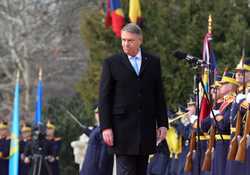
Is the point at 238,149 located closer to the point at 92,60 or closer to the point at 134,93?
the point at 134,93

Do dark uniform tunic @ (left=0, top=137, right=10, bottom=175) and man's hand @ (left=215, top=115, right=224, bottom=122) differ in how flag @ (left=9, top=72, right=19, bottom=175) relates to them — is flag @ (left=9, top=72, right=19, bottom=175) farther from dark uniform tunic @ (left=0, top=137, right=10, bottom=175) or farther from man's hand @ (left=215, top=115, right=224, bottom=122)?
man's hand @ (left=215, top=115, right=224, bottom=122)

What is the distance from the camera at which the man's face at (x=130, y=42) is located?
28.8 ft

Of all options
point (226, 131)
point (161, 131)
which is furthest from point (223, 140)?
point (161, 131)

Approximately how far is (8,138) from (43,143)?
1234mm

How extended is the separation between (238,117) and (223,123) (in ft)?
3.21

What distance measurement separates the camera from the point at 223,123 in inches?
456

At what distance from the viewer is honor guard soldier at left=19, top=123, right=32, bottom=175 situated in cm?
2223

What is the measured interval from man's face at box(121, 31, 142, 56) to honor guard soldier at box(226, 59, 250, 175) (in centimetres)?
Result: 212

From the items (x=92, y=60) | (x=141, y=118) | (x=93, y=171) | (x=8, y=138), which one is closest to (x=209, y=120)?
(x=141, y=118)

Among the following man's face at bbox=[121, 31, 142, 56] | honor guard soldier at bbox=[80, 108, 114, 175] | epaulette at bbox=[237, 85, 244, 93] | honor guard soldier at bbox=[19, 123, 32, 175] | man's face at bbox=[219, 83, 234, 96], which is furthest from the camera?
honor guard soldier at bbox=[19, 123, 32, 175]

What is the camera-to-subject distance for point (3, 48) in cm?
2989

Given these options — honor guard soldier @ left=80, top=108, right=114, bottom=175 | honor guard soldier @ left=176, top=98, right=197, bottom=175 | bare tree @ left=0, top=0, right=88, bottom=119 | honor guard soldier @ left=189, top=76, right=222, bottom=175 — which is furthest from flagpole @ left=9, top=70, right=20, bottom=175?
honor guard soldier @ left=189, top=76, right=222, bottom=175

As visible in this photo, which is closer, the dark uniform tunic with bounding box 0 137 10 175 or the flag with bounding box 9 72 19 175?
the flag with bounding box 9 72 19 175

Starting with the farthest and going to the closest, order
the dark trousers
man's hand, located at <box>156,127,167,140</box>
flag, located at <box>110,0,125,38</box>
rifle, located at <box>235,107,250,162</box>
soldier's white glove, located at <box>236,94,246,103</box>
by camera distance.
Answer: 1. flag, located at <box>110,0,125,38</box>
2. soldier's white glove, located at <box>236,94,246,103</box>
3. rifle, located at <box>235,107,250,162</box>
4. man's hand, located at <box>156,127,167,140</box>
5. the dark trousers
